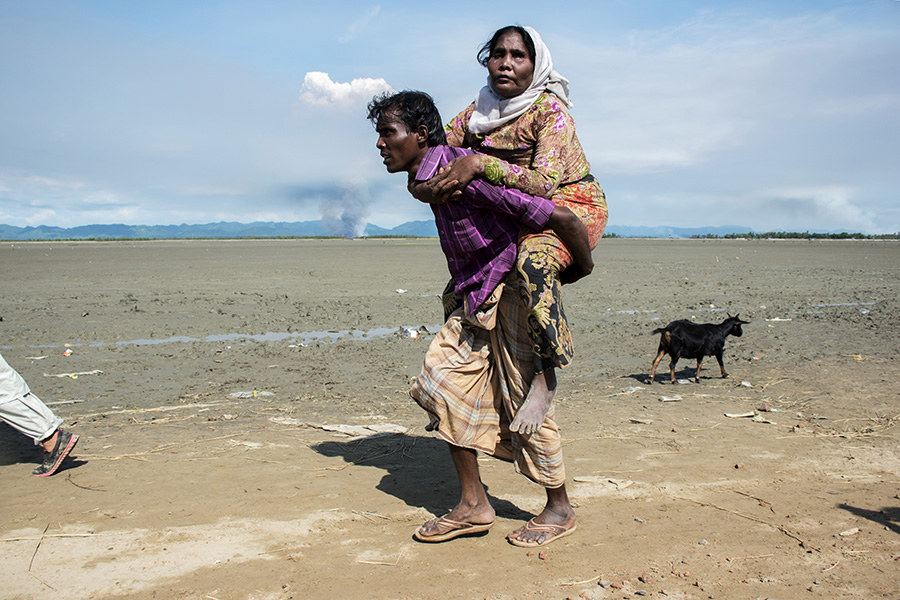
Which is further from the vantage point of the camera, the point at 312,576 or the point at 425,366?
the point at 425,366

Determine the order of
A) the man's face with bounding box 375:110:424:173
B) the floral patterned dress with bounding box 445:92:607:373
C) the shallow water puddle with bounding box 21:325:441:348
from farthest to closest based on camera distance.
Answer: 1. the shallow water puddle with bounding box 21:325:441:348
2. the man's face with bounding box 375:110:424:173
3. the floral patterned dress with bounding box 445:92:607:373

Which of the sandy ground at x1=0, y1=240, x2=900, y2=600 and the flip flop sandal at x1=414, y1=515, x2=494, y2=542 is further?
the flip flop sandal at x1=414, y1=515, x2=494, y2=542

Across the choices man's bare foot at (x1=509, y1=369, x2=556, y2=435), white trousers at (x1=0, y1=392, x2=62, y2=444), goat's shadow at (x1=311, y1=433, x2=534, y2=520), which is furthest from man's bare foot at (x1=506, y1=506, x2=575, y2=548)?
white trousers at (x1=0, y1=392, x2=62, y2=444)

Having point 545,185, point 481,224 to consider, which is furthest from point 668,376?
point 545,185

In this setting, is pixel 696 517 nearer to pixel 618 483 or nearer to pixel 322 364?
pixel 618 483

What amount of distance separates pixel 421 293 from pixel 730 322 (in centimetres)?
885

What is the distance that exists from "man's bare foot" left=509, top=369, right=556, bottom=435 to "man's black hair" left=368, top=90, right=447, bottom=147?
1234mm

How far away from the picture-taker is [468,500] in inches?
141

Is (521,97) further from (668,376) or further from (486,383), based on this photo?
(668,376)

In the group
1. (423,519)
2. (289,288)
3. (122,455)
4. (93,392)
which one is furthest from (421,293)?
(423,519)

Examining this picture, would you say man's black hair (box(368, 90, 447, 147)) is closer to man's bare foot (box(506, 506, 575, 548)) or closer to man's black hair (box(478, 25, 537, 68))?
man's black hair (box(478, 25, 537, 68))

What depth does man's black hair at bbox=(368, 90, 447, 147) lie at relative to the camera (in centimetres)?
334

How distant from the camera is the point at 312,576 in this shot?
321 cm

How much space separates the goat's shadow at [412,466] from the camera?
13.7 feet
